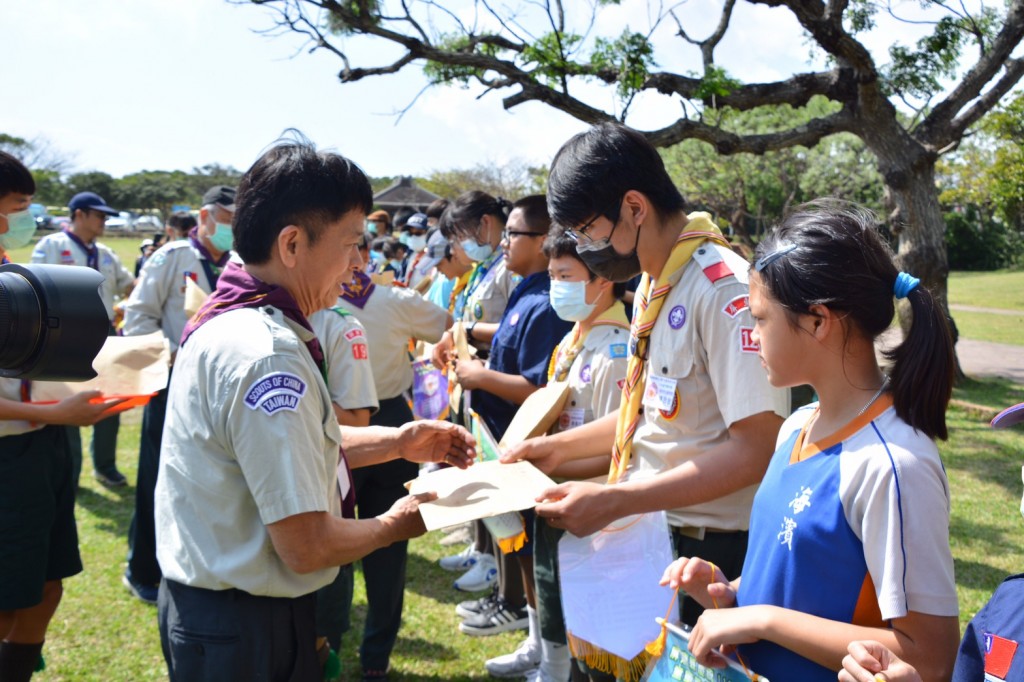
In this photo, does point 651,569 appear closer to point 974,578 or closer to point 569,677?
point 569,677

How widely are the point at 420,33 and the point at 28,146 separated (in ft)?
176

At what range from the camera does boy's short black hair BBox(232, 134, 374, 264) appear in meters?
1.92

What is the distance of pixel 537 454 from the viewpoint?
2.81 meters

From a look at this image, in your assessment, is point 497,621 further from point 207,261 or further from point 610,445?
point 207,261

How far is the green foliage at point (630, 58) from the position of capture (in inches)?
347

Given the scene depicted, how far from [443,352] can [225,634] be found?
261 centimetres

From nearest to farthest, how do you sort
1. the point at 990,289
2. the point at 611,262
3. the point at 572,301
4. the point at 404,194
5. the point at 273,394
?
the point at 273,394
the point at 611,262
the point at 572,301
the point at 990,289
the point at 404,194

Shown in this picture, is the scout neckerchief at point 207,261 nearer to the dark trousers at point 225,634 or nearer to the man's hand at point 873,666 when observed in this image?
the dark trousers at point 225,634

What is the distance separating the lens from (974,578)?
16.0 feet

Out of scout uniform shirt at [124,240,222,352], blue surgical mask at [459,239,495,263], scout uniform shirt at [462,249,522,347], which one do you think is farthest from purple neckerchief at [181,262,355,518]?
scout uniform shirt at [124,240,222,352]

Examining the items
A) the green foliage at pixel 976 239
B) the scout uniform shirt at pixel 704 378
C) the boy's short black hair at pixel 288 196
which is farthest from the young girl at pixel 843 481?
the green foliage at pixel 976 239

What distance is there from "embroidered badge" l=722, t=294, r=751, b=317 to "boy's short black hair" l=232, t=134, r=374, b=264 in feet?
3.52

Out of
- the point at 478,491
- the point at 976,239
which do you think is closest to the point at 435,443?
the point at 478,491

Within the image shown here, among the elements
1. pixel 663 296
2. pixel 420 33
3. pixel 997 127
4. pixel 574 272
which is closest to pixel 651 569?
pixel 663 296
